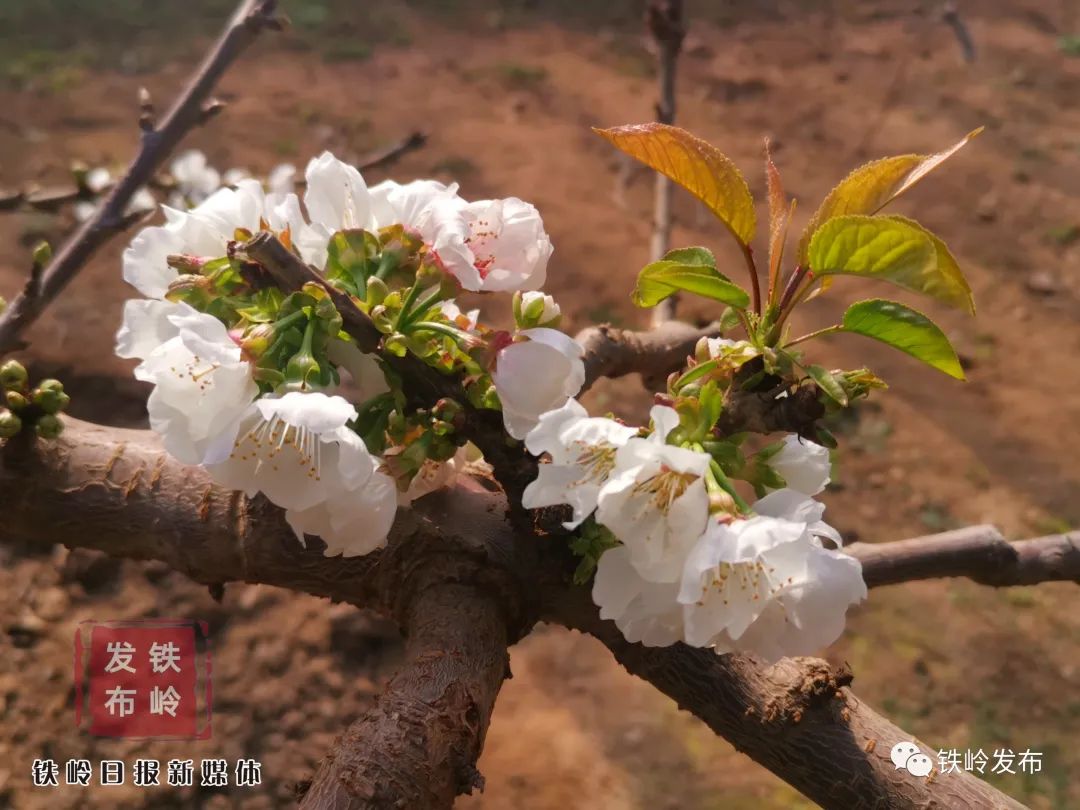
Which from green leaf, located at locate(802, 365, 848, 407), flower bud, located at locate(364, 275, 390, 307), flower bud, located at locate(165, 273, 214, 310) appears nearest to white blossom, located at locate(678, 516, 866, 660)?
green leaf, located at locate(802, 365, 848, 407)

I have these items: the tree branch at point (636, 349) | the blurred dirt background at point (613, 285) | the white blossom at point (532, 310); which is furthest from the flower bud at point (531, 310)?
the blurred dirt background at point (613, 285)

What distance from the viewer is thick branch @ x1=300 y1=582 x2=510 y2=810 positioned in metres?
0.71

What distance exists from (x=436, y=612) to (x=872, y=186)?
0.59 metres

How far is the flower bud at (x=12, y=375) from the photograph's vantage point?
896 millimetres

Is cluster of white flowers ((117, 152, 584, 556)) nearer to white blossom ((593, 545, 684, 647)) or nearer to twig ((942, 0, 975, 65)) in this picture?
white blossom ((593, 545, 684, 647))

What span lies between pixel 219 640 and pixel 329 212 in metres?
1.36

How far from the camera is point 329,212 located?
2.49ft

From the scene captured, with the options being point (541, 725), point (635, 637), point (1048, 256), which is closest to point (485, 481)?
point (635, 637)

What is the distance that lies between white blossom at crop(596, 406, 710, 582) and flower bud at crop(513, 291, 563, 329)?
0.18 metres

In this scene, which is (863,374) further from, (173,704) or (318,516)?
(173,704)

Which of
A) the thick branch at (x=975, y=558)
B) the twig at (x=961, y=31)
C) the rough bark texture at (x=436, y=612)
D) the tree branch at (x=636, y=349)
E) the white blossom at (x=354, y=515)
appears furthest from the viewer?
the twig at (x=961, y=31)

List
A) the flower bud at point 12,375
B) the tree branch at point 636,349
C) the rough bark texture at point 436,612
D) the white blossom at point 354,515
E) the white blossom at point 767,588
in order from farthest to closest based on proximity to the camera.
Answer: the tree branch at point 636,349 → the flower bud at point 12,375 → the rough bark texture at point 436,612 → the white blossom at point 354,515 → the white blossom at point 767,588

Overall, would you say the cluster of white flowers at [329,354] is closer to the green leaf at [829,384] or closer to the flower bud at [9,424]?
the green leaf at [829,384]

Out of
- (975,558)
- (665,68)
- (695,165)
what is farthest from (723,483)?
(665,68)
